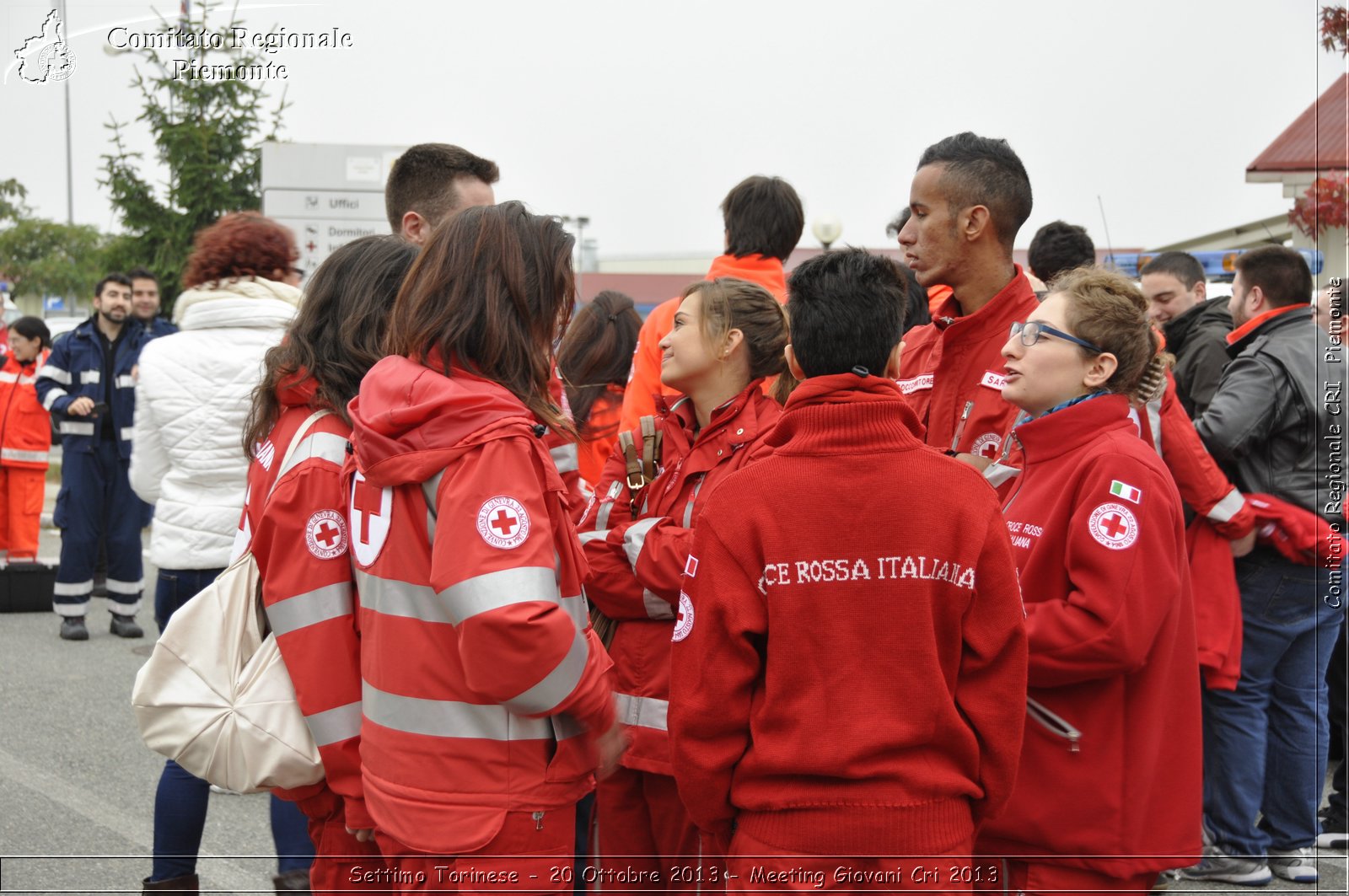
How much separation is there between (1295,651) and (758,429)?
304cm

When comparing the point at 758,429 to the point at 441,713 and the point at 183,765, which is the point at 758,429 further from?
the point at 183,765

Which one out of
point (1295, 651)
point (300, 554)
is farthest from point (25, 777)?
point (1295, 651)

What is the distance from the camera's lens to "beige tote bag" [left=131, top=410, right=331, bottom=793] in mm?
2746

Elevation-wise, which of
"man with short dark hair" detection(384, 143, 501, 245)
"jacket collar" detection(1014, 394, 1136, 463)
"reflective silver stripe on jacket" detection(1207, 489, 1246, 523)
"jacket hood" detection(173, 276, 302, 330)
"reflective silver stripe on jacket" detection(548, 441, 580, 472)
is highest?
"man with short dark hair" detection(384, 143, 501, 245)

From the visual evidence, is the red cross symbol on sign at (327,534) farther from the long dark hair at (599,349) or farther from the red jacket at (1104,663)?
the long dark hair at (599,349)

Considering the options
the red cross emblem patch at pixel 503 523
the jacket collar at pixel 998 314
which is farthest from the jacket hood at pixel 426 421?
the jacket collar at pixel 998 314

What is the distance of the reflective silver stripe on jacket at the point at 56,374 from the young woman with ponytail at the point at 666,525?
6.49 meters

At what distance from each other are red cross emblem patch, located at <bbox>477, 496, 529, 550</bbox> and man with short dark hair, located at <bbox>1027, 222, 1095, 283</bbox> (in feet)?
11.2

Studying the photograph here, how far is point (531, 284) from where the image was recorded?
252cm

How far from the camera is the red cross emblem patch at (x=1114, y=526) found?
2633 mm

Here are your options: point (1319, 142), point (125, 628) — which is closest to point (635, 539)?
point (1319, 142)

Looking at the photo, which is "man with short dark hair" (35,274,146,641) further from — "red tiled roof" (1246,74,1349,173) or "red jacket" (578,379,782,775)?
"red tiled roof" (1246,74,1349,173)

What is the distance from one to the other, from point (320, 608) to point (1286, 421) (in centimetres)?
392

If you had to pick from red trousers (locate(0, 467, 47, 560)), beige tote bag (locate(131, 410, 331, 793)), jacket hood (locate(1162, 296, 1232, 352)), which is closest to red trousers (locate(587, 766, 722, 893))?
beige tote bag (locate(131, 410, 331, 793))
